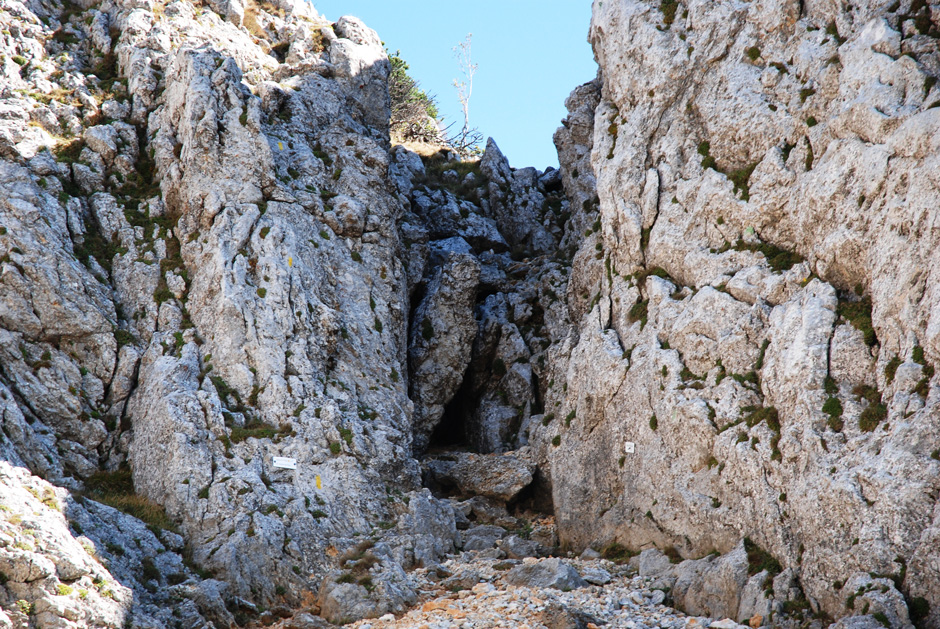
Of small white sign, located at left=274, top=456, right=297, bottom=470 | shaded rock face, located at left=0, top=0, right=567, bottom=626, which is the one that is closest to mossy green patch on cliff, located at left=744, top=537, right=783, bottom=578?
shaded rock face, located at left=0, top=0, right=567, bottom=626

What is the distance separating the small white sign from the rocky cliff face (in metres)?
0.33

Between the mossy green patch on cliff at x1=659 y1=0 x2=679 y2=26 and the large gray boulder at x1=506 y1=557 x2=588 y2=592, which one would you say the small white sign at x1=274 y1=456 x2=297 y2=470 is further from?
the mossy green patch on cliff at x1=659 y1=0 x2=679 y2=26

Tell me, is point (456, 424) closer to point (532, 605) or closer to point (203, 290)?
point (203, 290)

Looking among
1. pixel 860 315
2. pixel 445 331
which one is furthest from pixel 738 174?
pixel 445 331

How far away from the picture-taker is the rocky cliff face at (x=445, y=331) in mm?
19547

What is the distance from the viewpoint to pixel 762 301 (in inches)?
948

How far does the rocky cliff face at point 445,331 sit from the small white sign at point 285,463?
0.33m

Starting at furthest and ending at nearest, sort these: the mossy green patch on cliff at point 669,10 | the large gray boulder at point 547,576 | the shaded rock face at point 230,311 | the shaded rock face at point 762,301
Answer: the mossy green patch on cliff at point 669,10
the shaded rock face at point 230,311
the large gray boulder at point 547,576
the shaded rock face at point 762,301

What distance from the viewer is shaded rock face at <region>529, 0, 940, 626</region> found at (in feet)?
61.2

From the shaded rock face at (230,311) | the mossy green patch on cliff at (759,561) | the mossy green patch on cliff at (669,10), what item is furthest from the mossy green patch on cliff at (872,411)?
the mossy green patch on cliff at (669,10)

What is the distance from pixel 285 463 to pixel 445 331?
1422 centimetres

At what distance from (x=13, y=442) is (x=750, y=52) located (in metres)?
30.0

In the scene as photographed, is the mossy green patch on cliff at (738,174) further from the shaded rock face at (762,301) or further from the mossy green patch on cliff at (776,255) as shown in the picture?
the mossy green patch on cliff at (776,255)

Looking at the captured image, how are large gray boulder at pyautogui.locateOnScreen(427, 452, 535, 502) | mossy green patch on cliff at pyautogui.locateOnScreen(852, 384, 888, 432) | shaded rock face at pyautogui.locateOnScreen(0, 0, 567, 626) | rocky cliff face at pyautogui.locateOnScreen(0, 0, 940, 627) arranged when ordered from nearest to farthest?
1. mossy green patch on cliff at pyautogui.locateOnScreen(852, 384, 888, 432)
2. rocky cliff face at pyautogui.locateOnScreen(0, 0, 940, 627)
3. shaded rock face at pyautogui.locateOnScreen(0, 0, 567, 626)
4. large gray boulder at pyautogui.locateOnScreen(427, 452, 535, 502)
